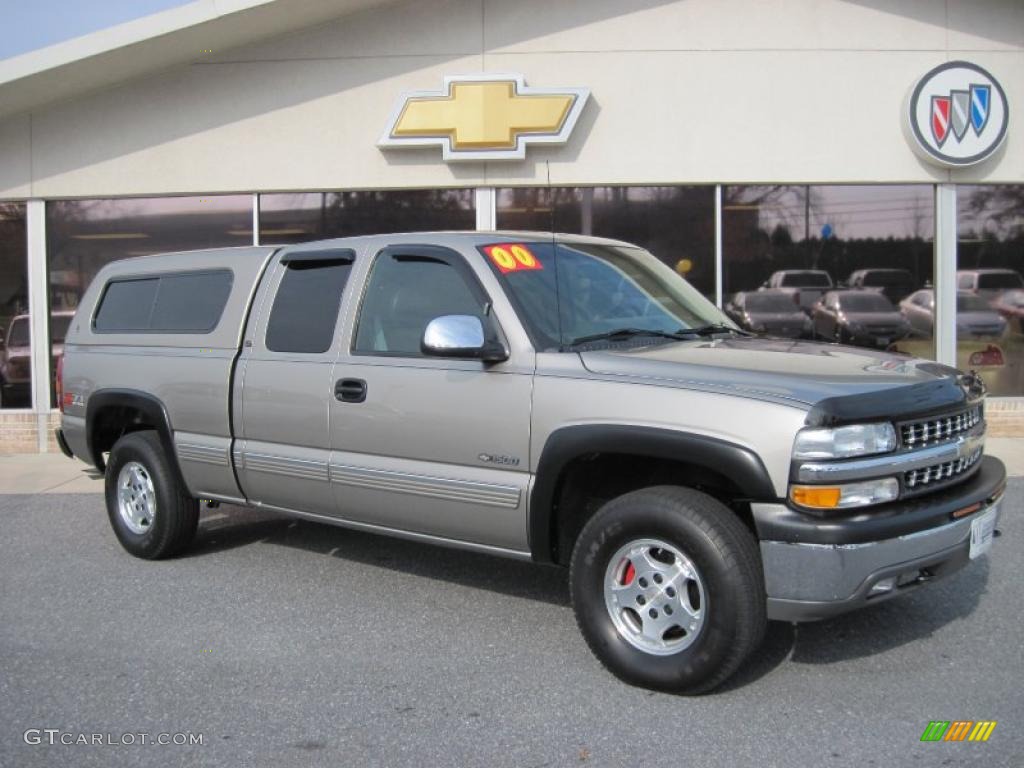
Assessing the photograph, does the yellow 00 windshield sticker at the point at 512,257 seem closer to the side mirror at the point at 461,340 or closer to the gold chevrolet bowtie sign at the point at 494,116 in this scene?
the side mirror at the point at 461,340

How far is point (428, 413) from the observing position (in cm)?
467

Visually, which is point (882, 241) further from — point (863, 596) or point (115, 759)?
point (115, 759)

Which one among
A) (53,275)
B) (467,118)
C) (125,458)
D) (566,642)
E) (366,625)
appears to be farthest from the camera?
(53,275)

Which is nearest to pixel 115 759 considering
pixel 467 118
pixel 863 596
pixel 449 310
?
pixel 449 310

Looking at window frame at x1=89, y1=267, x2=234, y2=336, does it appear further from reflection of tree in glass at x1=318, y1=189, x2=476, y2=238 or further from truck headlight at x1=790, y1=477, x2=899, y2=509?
reflection of tree in glass at x1=318, y1=189, x2=476, y2=238

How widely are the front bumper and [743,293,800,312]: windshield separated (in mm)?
7167

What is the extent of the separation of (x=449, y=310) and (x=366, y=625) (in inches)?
64.1

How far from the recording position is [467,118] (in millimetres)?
10578

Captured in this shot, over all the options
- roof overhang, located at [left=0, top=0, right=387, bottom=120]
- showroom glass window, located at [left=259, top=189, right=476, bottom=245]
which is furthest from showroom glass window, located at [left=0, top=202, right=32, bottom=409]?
showroom glass window, located at [left=259, top=189, right=476, bottom=245]

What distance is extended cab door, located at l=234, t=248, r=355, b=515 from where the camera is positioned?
16.9ft

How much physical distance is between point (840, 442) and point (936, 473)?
64 cm

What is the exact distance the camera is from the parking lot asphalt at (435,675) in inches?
141

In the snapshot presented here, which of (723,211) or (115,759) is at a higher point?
(723,211)

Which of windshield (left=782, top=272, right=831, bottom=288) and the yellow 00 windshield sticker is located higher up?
windshield (left=782, top=272, right=831, bottom=288)
